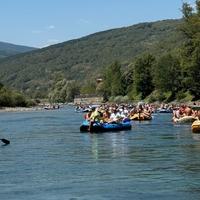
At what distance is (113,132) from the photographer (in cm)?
5619

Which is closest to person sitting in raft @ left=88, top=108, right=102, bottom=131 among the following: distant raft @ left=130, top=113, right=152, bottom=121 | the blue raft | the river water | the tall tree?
the blue raft

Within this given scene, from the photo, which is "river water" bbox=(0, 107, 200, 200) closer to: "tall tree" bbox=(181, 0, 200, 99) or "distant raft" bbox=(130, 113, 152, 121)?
"distant raft" bbox=(130, 113, 152, 121)

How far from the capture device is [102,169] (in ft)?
98.0

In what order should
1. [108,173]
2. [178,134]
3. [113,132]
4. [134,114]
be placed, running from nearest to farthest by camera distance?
[108,173] < [178,134] < [113,132] < [134,114]

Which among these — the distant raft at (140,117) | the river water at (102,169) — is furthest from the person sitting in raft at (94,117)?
the distant raft at (140,117)

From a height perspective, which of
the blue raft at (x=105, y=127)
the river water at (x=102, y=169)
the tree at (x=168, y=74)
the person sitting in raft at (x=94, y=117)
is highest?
the tree at (x=168, y=74)

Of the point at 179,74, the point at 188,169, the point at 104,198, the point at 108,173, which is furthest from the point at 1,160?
the point at 179,74

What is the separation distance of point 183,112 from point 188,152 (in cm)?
3832

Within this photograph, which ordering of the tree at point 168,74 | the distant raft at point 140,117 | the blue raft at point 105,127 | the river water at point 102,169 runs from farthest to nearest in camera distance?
the tree at point 168,74 < the distant raft at point 140,117 < the blue raft at point 105,127 < the river water at point 102,169

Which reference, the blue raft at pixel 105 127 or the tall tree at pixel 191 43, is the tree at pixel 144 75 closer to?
the tall tree at pixel 191 43

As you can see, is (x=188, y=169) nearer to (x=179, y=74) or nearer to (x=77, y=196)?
(x=77, y=196)

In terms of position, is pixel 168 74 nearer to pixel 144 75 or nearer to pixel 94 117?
pixel 144 75

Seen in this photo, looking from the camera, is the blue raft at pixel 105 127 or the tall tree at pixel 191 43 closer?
the blue raft at pixel 105 127

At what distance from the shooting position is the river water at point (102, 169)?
77.3ft
